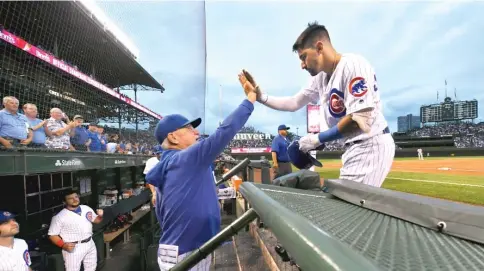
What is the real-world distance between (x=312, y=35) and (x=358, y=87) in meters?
0.37

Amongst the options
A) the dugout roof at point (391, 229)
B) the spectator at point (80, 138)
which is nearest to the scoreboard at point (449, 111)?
the spectator at point (80, 138)

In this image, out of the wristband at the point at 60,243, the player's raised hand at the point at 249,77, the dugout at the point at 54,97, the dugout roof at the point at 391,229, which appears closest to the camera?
the dugout roof at the point at 391,229

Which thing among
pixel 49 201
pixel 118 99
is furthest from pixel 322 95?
pixel 118 99

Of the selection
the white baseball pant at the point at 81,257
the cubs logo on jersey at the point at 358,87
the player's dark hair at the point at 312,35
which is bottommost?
the white baseball pant at the point at 81,257

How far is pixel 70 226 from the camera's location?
4270 millimetres

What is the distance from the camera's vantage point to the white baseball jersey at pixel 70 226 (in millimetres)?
4211

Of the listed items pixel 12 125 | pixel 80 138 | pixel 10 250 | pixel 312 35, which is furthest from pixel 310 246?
pixel 80 138

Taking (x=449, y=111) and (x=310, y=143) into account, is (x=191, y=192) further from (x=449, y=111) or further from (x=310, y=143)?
(x=449, y=111)

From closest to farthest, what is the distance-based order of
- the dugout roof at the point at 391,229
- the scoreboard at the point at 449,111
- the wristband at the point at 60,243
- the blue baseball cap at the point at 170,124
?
the dugout roof at the point at 391,229, the blue baseball cap at the point at 170,124, the wristband at the point at 60,243, the scoreboard at the point at 449,111

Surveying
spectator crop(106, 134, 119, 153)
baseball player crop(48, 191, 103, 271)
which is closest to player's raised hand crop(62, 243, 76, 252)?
baseball player crop(48, 191, 103, 271)

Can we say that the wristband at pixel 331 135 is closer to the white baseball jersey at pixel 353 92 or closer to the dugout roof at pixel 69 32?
the white baseball jersey at pixel 353 92

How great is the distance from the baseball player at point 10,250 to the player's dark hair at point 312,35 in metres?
3.33

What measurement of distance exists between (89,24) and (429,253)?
32.5 feet

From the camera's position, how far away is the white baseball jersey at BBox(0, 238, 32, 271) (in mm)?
2869
